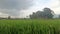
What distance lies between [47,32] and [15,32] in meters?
1.08

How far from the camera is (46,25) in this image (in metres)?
6.00

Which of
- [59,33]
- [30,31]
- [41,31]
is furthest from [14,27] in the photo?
[59,33]

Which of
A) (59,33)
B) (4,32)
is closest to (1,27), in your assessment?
(4,32)

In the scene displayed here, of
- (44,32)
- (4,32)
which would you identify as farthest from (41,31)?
(4,32)

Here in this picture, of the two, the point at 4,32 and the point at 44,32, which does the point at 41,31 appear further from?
the point at 4,32

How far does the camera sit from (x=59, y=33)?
5.93 metres

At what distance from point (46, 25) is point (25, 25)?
29.1 inches

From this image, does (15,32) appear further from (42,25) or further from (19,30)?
(42,25)

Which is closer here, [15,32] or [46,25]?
[15,32]

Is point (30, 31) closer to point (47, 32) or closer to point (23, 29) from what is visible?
point (23, 29)

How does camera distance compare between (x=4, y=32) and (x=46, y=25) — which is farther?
(x=46, y=25)

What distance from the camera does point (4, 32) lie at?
5617 mm

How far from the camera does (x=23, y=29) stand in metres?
5.64

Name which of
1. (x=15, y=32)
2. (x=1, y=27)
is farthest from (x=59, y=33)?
(x=1, y=27)
